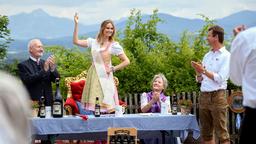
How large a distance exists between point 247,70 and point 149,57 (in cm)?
648

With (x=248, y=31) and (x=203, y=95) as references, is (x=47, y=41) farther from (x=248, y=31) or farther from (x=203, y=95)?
(x=248, y=31)

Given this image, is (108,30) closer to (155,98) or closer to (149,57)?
(155,98)

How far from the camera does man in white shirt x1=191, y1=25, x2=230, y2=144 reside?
6.81 metres

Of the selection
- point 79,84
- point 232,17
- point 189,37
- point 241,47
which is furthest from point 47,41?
point 241,47

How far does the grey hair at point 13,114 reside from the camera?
0.98 m

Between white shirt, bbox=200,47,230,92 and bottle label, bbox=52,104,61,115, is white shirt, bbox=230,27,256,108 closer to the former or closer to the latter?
white shirt, bbox=200,47,230,92

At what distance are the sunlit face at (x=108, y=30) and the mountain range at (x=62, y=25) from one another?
4835 millimetres

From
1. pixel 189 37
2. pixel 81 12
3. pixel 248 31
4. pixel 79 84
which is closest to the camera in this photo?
pixel 248 31

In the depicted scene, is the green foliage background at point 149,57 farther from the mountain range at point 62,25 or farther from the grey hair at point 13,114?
the grey hair at point 13,114

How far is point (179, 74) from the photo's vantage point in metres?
10.2

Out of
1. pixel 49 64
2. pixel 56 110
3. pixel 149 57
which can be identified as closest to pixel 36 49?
pixel 49 64

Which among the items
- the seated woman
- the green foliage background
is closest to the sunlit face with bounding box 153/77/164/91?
the seated woman

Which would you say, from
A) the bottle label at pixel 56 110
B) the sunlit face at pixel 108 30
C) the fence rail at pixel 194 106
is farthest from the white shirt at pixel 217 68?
the fence rail at pixel 194 106

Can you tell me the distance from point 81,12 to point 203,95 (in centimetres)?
903
